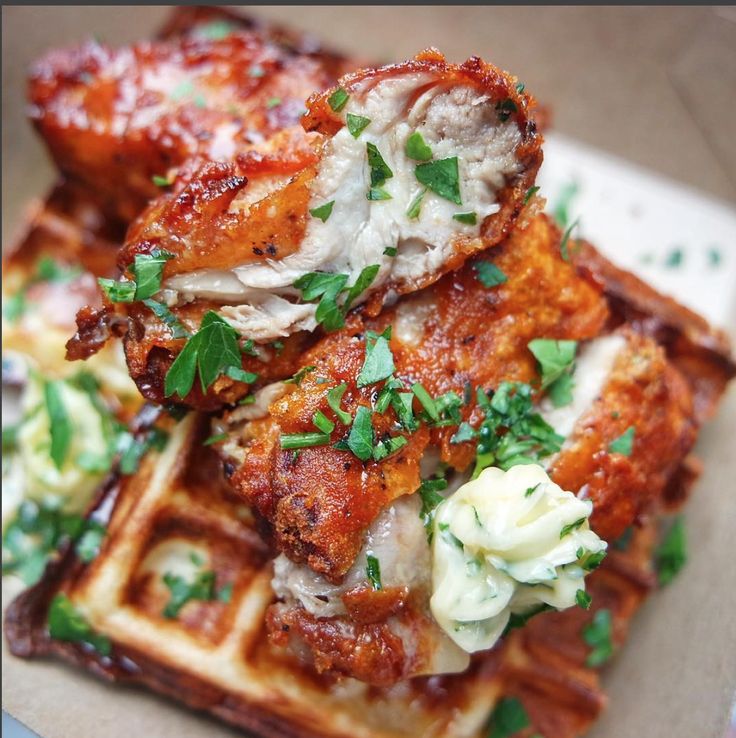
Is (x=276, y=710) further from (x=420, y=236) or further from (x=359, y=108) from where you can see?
(x=359, y=108)

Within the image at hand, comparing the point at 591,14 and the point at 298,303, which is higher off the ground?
the point at 591,14

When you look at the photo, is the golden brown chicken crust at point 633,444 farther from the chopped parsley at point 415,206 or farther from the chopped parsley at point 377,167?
the chopped parsley at point 377,167

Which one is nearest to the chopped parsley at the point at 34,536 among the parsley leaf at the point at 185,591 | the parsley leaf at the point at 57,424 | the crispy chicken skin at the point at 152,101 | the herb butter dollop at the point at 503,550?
the parsley leaf at the point at 57,424

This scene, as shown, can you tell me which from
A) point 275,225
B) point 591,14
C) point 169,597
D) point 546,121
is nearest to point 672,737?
point 169,597

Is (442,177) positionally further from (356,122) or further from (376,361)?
(376,361)

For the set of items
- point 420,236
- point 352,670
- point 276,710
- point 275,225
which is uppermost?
point 420,236

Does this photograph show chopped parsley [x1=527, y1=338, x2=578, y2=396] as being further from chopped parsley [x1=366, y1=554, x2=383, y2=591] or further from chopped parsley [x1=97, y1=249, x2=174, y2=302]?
chopped parsley [x1=97, y1=249, x2=174, y2=302]

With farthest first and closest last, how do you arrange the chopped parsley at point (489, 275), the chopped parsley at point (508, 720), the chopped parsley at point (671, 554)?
the chopped parsley at point (671, 554), the chopped parsley at point (508, 720), the chopped parsley at point (489, 275)

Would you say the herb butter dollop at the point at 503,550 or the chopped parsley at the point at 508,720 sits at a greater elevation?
the herb butter dollop at the point at 503,550
